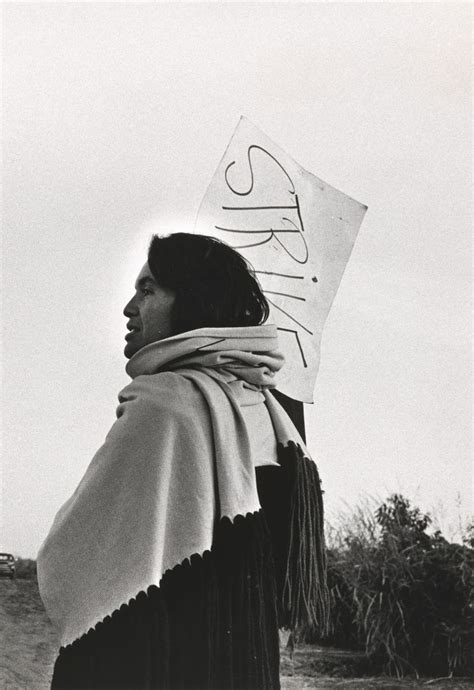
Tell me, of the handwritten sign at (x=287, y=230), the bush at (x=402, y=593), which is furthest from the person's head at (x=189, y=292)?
the bush at (x=402, y=593)

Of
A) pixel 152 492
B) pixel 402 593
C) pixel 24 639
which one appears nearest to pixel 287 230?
pixel 152 492

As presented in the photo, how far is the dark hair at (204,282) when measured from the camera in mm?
2111

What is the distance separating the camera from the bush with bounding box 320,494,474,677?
7770mm

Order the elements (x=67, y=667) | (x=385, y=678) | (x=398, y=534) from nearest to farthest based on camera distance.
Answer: (x=67, y=667) → (x=385, y=678) → (x=398, y=534)

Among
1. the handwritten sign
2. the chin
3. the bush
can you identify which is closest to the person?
the chin

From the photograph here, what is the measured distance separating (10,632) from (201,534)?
110 centimetres

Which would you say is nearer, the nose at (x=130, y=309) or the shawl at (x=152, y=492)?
the shawl at (x=152, y=492)

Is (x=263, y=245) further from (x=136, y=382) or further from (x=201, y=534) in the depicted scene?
(x=201, y=534)

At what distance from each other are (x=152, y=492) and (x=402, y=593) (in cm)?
670

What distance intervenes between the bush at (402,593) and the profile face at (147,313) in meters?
6.18

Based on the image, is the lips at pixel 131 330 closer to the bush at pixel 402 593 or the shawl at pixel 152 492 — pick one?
the shawl at pixel 152 492

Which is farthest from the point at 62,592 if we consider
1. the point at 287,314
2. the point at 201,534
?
the point at 287,314

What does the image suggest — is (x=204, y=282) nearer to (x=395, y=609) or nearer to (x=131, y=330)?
(x=131, y=330)

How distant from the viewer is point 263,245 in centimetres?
277
